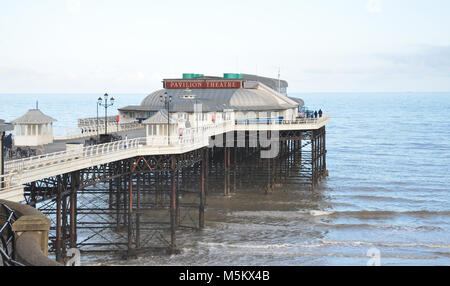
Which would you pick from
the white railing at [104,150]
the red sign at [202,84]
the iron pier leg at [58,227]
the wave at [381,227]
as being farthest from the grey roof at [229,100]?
the iron pier leg at [58,227]

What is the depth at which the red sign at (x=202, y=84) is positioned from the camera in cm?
6681

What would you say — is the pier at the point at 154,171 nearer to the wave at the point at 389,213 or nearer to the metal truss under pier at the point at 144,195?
the metal truss under pier at the point at 144,195

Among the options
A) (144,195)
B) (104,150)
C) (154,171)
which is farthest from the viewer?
(144,195)

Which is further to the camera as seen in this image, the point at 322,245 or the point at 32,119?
the point at 322,245

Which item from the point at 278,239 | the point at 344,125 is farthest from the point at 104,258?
the point at 344,125

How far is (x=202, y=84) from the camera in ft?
221

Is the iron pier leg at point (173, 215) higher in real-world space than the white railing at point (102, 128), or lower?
lower

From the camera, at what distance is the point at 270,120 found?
58.5 m

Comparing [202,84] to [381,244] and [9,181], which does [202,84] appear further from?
[9,181]

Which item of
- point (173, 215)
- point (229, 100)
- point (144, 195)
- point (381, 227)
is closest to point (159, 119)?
point (173, 215)

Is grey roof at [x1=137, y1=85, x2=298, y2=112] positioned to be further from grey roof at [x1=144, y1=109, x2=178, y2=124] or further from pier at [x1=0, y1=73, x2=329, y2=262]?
grey roof at [x1=144, y1=109, x2=178, y2=124]

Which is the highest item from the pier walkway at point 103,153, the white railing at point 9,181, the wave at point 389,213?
the pier walkway at point 103,153

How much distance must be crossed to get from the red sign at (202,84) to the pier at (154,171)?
9 centimetres

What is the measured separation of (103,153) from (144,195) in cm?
2345
